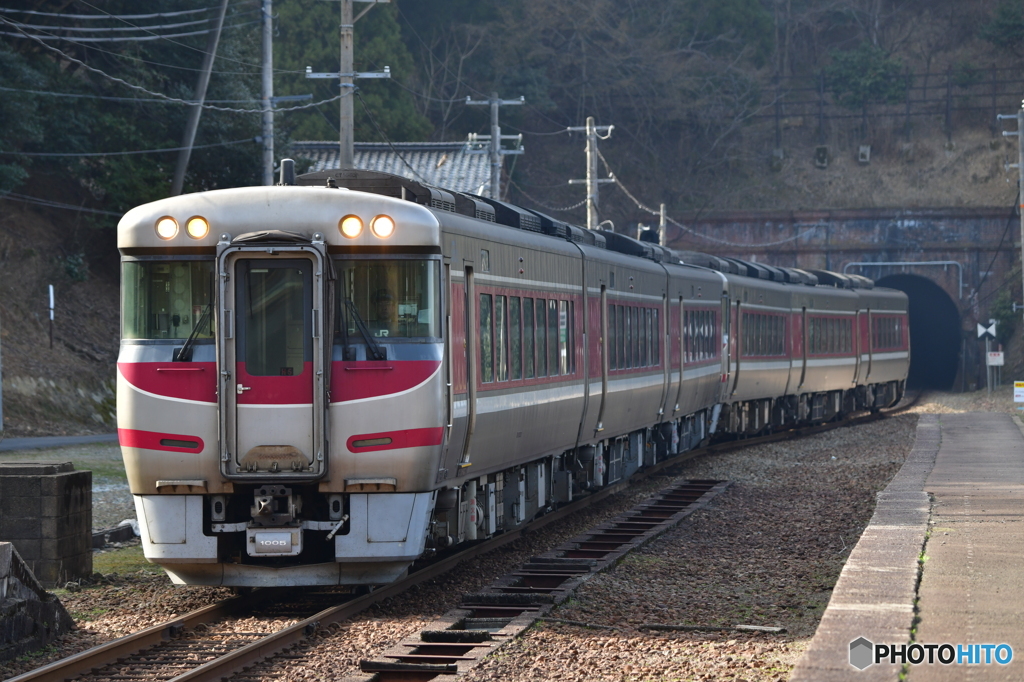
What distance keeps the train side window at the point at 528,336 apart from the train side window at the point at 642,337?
5063mm

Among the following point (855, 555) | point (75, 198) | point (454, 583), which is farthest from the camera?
point (75, 198)

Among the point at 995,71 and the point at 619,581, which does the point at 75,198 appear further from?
the point at 995,71

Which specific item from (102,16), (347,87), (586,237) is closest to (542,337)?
(586,237)

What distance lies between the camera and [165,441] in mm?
9578

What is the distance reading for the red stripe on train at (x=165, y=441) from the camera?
952 cm

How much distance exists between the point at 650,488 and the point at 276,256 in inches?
395

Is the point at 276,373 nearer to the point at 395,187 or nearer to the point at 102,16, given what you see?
the point at 395,187

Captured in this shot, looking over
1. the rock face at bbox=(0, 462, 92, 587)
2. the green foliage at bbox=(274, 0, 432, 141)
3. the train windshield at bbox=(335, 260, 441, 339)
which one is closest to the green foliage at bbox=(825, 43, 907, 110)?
the green foliage at bbox=(274, 0, 432, 141)

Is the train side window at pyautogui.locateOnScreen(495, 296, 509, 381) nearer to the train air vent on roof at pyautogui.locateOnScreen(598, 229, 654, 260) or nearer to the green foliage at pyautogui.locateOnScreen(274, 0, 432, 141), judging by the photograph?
the train air vent on roof at pyautogui.locateOnScreen(598, 229, 654, 260)

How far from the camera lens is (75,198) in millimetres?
31734

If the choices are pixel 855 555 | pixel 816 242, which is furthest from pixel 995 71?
pixel 855 555

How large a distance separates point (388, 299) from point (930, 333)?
5349 centimetres

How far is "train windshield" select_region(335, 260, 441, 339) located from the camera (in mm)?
9641

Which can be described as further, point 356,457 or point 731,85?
point 731,85
